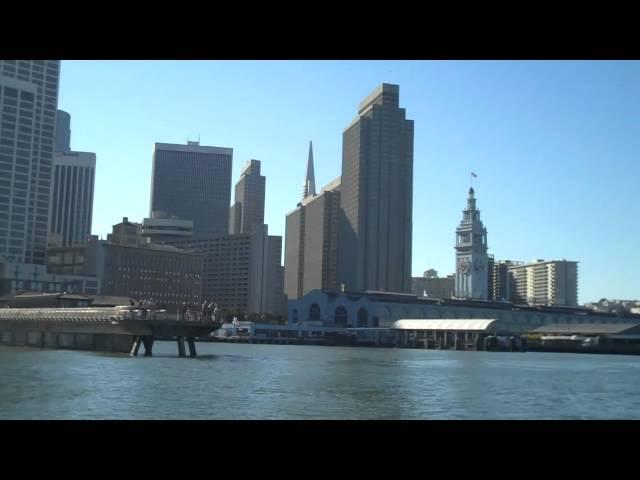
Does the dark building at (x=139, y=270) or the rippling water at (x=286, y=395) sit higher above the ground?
the dark building at (x=139, y=270)

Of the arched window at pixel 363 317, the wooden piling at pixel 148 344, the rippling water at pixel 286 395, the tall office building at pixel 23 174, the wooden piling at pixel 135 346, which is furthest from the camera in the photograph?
the tall office building at pixel 23 174

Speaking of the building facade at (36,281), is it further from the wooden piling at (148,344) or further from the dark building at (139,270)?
the wooden piling at (148,344)

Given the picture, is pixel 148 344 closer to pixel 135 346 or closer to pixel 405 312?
pixel 135 346

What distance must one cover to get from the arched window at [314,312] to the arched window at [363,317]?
11.7m

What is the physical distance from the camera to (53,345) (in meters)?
91.9

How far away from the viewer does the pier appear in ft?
246

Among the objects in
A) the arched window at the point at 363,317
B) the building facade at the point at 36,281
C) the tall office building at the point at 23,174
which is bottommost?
the arched window at the point at 363,317

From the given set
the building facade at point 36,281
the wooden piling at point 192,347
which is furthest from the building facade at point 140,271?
the wooden piling at point 192,347

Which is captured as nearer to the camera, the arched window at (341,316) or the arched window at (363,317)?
the arched window at (363,317)

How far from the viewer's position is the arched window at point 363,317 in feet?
563

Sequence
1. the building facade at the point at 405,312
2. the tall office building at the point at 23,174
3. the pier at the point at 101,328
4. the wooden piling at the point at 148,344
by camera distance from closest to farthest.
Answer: the pier at the point at 101,328, the wooden piling at the point at 148,344, the building facade at the point at 405,312, the tall office building at the point at 23,174
